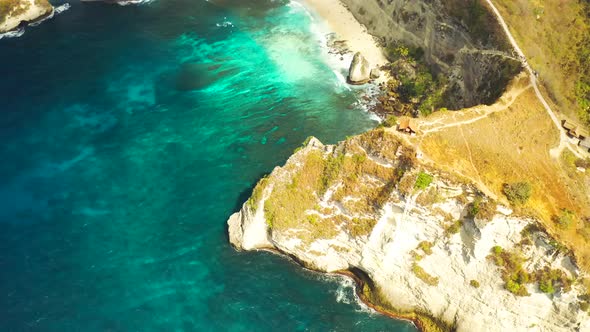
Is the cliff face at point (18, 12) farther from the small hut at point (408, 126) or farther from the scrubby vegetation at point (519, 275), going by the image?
the scrubby vegetation at point (519, 275)

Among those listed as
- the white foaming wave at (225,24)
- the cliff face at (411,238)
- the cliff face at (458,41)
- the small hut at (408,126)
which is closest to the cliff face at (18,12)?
the white foaming wave at (225,24)

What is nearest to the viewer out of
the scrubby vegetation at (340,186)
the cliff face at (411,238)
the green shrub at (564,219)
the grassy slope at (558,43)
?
the green shrub at (564,219)

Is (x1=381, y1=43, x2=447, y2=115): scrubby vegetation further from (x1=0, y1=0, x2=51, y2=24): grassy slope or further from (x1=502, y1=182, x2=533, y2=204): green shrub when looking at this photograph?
(x1=0, y1=0, x2=51, y2=24): grassy slope

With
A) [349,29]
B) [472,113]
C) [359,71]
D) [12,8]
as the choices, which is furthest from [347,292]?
[12,8]

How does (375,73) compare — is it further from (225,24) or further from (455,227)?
(455,227)

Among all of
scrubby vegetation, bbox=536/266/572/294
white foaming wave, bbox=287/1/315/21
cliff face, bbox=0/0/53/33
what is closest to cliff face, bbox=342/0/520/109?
white foaming wave, bbox=287/1/315/21

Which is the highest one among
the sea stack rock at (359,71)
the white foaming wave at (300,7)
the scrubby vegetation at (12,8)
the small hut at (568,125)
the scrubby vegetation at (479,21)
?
the scrubby vegetation at (12,8)
